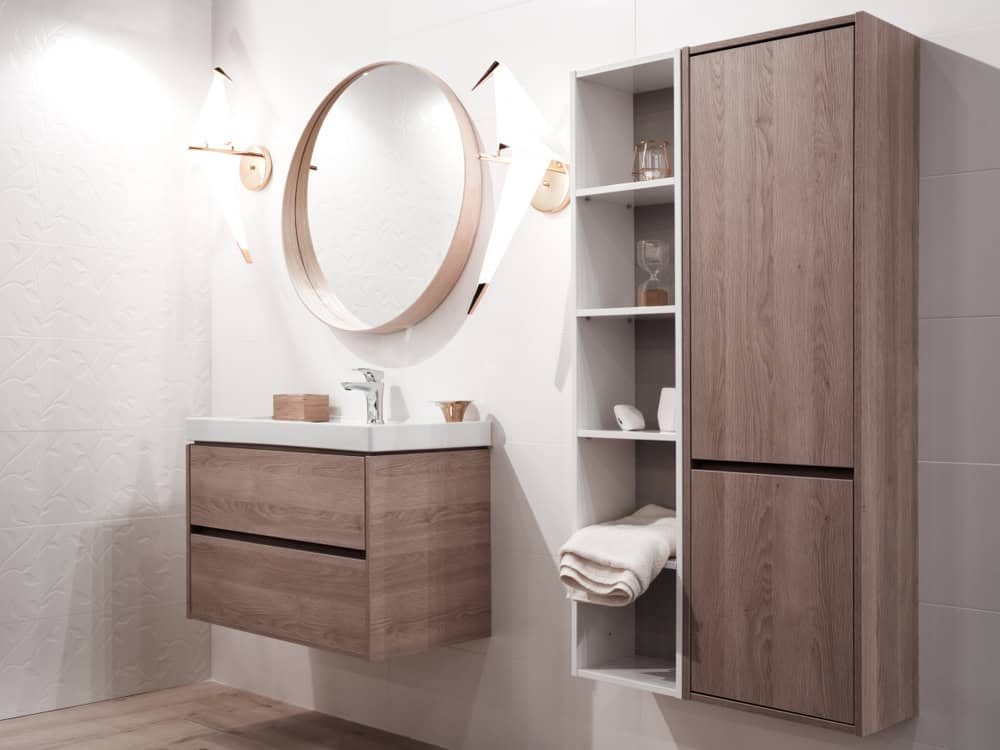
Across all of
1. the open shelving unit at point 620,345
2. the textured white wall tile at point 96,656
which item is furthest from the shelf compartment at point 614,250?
the textured white wall tile at point 96,656

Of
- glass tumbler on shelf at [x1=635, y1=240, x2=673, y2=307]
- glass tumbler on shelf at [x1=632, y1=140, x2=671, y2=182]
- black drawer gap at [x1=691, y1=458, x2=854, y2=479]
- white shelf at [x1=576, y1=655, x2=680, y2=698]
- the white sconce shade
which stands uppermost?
the white sconce shade

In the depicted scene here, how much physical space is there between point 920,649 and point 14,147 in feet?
8.80

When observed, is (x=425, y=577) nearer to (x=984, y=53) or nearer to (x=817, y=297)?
(x=817, y=297)

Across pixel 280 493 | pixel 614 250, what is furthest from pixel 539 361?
pixel 280 493

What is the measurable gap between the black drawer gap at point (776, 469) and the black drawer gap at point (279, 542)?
87 cm

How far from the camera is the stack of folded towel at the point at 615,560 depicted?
214 cm

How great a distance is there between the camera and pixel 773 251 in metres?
2.00

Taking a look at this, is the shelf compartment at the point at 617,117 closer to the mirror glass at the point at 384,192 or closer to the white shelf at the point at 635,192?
the white shelf at the point at 635,192

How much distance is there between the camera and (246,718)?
312 cm

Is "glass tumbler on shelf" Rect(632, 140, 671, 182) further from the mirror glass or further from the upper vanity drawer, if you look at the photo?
the upper vanity drawer

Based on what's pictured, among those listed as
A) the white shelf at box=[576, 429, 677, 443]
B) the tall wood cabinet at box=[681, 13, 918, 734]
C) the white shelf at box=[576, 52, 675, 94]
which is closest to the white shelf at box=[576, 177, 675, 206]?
the tall wood cabinet at box=[681, 13, 918, 734]

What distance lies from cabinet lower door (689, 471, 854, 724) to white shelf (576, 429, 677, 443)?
4.6 inches

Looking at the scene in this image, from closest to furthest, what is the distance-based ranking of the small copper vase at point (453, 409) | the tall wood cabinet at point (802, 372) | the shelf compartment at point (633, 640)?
1. the tall wood cabinet at point (802, 372)
2. the shelf compartment at point (633, 640)
3. the small copper vase at point (453, 409)

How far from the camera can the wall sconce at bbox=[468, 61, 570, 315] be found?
2.58 m
